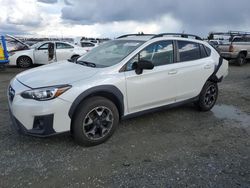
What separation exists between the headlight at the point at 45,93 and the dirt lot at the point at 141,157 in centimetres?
70

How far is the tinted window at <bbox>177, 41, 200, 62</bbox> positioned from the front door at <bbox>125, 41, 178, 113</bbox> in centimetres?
25

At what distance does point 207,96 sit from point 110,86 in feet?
8.54

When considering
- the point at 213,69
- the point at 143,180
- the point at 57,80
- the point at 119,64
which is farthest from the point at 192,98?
the point at 57,80

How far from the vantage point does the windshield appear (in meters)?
3.81

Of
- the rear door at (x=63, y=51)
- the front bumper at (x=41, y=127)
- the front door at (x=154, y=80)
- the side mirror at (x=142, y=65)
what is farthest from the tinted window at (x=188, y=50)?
the rear door at (x=63, y=51)

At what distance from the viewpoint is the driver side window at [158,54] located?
387 cm

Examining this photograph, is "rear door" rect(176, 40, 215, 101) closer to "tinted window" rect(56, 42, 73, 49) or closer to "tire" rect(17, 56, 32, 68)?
"tinted window" rect(56, 42, 73, 49)

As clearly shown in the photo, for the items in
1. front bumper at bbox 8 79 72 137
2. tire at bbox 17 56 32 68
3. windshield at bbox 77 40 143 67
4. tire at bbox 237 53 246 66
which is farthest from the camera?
tire at bbox 237 53 246 66

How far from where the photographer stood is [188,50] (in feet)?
15.1


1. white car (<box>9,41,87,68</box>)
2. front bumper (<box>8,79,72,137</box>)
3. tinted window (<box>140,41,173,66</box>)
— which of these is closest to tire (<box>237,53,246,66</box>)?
white car (<box>9,41,87,68</box>)

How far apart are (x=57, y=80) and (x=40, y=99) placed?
36cm

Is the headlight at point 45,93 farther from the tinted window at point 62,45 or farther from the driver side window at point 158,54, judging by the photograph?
the tinted window at point 62,45

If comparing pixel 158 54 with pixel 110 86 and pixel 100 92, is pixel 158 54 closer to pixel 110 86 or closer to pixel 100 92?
pixel 110 86

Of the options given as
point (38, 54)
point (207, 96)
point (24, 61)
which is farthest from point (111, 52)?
point (24, 61)
